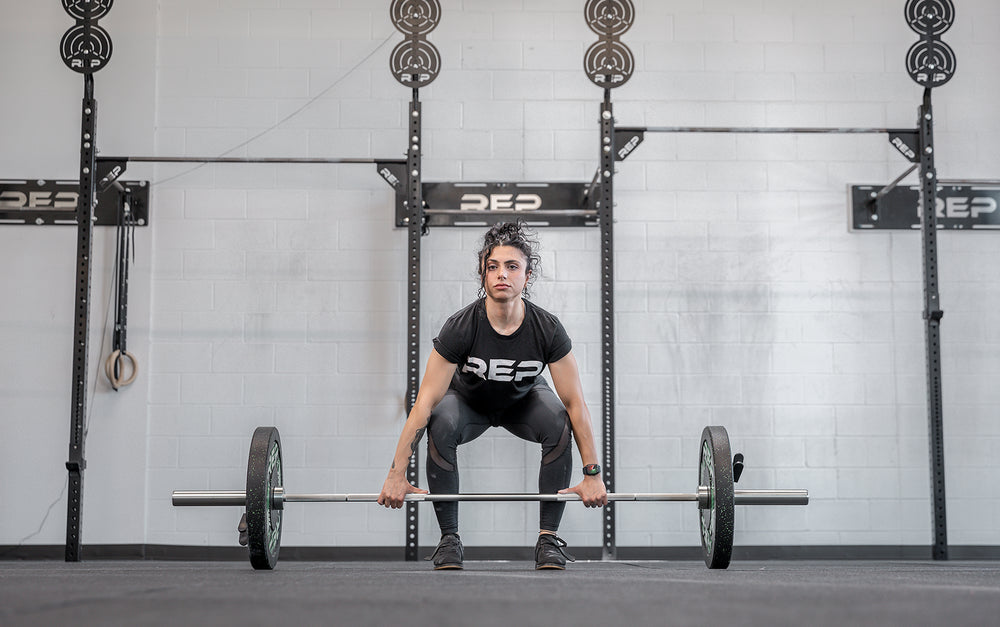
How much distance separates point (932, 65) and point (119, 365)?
4017 millimetres

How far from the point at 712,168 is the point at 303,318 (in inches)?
87.2

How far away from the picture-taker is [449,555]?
111 inches

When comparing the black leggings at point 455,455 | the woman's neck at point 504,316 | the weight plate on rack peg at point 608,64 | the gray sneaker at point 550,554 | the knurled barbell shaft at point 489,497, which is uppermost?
the weight plate on rack peg at point 608,64

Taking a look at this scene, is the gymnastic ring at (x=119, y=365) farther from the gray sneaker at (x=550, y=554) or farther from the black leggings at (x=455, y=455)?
the gray sneaker at (x=550, y=554)

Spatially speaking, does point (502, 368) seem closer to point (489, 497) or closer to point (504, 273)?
point (504, 273)

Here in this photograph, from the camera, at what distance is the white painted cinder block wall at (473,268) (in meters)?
4.27

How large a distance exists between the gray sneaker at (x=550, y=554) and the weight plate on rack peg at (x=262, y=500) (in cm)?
89

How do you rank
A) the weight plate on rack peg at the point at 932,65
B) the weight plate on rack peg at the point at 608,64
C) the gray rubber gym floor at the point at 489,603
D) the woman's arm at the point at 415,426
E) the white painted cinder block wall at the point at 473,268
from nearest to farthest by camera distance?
1. the gray rubber gym floor at the point at 489,603
2. the woman's arm at the point at 415,426
3. the weight plate on rack peg at the point at 608,64
4. the weight plate on rack peg at the point at 932,65
5. the white painted cinder block wall at the point at 473,268

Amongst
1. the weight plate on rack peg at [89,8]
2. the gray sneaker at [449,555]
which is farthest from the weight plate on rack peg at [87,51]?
the gray sneaker at [449,555]

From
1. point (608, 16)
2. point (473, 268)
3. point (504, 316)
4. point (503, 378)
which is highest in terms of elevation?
point (608, 16)

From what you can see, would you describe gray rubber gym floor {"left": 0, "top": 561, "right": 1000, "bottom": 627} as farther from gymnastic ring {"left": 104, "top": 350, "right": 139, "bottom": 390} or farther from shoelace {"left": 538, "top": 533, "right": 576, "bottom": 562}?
gymnastic ring {"left": 104, "top": 350, "right": 139, "bottom": 390}


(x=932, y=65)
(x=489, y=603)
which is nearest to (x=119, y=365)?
(x=489, y=603)

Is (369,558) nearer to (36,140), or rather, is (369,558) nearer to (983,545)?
(36,140)

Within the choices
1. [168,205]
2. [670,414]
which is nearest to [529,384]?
[670,414]
